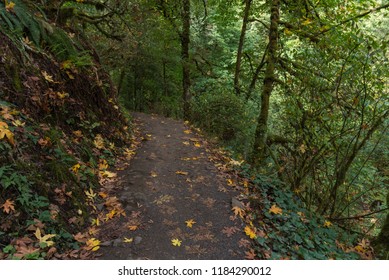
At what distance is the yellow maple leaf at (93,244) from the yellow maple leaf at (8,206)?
0.97 m

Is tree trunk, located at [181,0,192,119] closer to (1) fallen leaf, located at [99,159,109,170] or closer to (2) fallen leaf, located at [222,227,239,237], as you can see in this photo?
(1) fallen leaf, located at [99,159,109,170]

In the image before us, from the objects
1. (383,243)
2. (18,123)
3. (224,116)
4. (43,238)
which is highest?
(18,123)

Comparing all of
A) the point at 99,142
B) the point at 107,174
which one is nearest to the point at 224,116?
the point at 99,142

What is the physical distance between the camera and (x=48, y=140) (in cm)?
441

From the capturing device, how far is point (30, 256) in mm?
3051

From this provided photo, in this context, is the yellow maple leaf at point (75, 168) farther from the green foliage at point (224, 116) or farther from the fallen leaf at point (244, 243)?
the green foliage at point (224, 116)

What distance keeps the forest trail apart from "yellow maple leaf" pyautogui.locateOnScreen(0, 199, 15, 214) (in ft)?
3.78

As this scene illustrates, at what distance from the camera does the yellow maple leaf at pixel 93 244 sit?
356 cm

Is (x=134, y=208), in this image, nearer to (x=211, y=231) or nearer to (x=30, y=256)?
(x=211, y=231)

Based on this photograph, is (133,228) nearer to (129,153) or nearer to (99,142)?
(99,142)

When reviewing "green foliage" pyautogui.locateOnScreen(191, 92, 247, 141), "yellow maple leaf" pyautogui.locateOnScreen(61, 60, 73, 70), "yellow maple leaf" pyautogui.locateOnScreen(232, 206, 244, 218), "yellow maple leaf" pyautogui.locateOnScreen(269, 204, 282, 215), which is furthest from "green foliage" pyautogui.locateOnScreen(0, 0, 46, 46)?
"green foliage" pyautogui.locateOnScreen(191, 92, 247, 141)

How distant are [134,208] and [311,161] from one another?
12.9ft

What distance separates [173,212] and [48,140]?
225 cm
